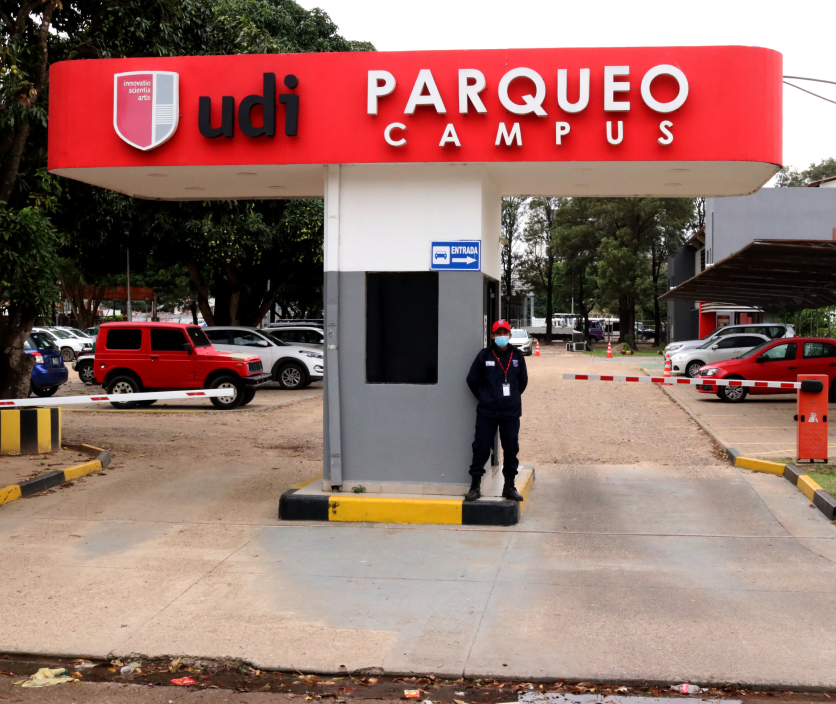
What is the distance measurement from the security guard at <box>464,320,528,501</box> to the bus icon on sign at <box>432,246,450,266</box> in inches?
33.0

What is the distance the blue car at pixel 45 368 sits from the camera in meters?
21.6

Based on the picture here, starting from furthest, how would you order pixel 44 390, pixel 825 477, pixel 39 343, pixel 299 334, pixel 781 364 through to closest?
pixel 299 334 → pixel 39 343 → pixel 44 390 → pixel 781 364 → pixel 825 477

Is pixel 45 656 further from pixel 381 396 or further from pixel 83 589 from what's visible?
pixel 381 396

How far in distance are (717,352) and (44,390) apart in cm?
1887

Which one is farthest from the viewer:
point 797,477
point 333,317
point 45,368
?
point 45,368

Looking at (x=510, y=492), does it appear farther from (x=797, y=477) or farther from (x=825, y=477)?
(x=825, y=477)

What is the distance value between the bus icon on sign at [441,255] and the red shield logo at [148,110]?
2.78m

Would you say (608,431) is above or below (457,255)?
below

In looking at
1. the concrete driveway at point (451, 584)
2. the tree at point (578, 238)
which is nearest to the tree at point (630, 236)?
the tree at point (578, 238)

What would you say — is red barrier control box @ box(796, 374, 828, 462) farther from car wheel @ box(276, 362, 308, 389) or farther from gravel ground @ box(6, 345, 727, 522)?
car wheel @ box(276, 362, 308, 389)

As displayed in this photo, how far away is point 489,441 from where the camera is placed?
850cm

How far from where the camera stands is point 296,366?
23781 millimetres

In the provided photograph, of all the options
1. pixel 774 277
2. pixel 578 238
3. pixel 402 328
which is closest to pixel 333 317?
pixel 402 328

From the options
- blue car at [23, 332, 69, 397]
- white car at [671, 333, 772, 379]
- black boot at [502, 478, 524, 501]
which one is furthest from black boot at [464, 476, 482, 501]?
white car at [671, 333, 772, 379]
